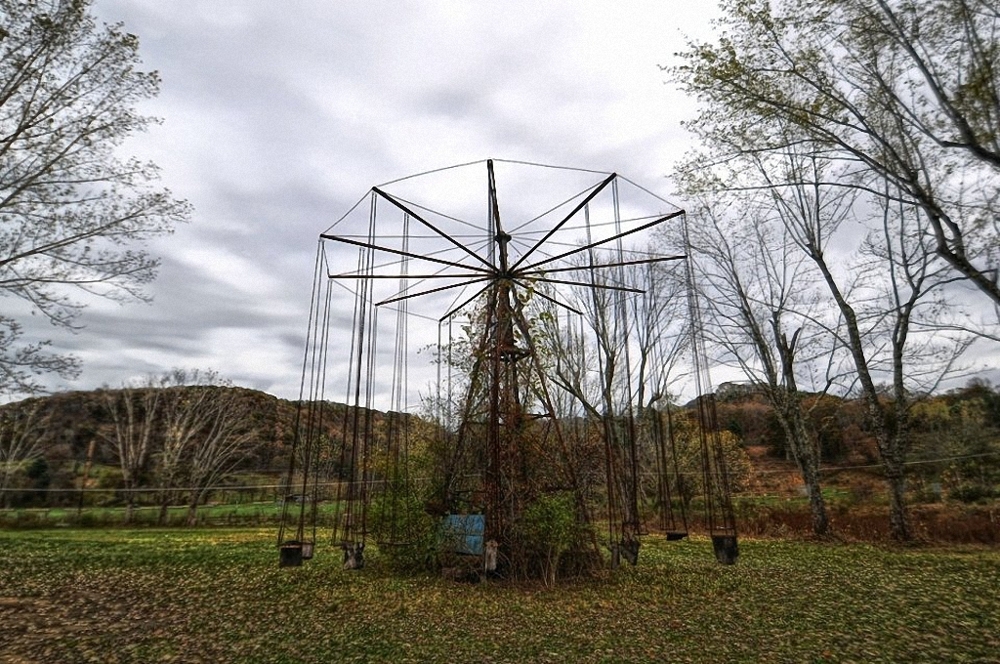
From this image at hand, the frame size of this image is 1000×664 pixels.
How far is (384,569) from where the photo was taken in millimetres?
11117

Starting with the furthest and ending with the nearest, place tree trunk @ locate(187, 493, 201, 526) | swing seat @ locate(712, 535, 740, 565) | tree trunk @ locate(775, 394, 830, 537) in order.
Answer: tree trunk @ locate(187, 493, 201, 526)
tree trunk @ locate(775, 394, 830, 537)
swing seat @ locate(712, 535, 740, 565)

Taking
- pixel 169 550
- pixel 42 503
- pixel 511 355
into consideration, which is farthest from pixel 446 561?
pixel 42 503

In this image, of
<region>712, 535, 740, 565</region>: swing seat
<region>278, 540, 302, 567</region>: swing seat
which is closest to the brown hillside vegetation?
<region>712, 535, 740, 565</region>: swing seat

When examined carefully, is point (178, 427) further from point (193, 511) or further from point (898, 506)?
point (898, 506)

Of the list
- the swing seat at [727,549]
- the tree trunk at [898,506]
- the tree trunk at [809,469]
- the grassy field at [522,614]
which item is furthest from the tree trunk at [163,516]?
the tree trunk at [898,506]

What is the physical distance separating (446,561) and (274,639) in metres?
4.26

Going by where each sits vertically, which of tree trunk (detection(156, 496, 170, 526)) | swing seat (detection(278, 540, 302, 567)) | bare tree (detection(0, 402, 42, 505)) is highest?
bare tree (detection(0, 402, 42, 505))

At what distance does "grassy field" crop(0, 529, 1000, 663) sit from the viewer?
612 cm

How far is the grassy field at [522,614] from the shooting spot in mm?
6117

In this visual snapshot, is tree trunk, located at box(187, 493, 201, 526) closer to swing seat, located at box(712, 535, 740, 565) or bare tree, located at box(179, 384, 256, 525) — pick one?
bare tree, located at box(179, 384, 256, 525)

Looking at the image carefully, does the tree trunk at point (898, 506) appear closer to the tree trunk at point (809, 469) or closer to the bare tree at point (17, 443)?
the tree trunk at point (809, 469)

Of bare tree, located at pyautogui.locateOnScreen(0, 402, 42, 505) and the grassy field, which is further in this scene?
bare tree, located at pyautogui.locateOnScreen(0, 402, 42, 505)

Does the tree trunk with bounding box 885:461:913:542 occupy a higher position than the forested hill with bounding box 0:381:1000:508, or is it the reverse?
the forested hill with bounding box 0:381:1000:508

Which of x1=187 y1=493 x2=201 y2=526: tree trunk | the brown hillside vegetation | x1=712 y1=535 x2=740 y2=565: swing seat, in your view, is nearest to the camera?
x1=712 y1=535 x2=740 y2=565: swing seat
